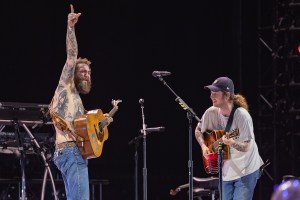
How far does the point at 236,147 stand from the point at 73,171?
175 cm

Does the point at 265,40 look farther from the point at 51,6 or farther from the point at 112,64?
the point at 51,6

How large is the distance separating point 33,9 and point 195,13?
3269 mm

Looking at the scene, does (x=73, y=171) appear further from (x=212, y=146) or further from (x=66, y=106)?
(x=212, y=146)

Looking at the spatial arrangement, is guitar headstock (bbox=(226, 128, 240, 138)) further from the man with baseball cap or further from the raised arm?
the raised arm

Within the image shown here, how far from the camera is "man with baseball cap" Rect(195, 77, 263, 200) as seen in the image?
635 cm

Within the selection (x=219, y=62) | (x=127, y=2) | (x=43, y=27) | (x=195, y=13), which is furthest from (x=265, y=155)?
(x=43, y=27)

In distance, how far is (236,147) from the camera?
6.24 metres

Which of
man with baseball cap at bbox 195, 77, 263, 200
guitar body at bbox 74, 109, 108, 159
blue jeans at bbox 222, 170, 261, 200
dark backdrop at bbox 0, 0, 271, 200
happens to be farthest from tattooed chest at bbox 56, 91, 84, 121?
dark backdrop at bbox 0, 0, 271, 200

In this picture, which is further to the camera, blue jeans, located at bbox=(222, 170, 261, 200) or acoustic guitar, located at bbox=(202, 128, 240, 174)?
acoustic guitar, located at bbox=(202, 128, 240, 174)

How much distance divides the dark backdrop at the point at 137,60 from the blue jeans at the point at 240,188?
4.69 metres

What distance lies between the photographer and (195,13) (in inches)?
466

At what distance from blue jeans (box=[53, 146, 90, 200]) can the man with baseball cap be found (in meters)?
1.54

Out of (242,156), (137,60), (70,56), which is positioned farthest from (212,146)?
(137,60)

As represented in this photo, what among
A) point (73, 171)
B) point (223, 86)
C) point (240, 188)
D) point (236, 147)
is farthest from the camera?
point (223, 86)
